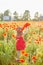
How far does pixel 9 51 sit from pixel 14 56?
0.14 metres

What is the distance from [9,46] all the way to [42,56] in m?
1.02

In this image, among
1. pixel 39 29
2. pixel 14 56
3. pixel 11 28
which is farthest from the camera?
pixel 39 29

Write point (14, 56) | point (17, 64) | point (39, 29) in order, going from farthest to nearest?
point (39, 29) → point (14, 56) → point (17, 64)

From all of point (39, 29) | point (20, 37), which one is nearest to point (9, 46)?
point (20, 37)

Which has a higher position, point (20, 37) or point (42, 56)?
point (20, 37)

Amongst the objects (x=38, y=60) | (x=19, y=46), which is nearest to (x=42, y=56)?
(x=38, y=60)

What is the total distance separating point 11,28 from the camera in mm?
6312

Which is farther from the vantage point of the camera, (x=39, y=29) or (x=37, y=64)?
(x=39, y=29)

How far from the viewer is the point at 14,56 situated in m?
4.14

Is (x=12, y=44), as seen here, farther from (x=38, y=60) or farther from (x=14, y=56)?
(x=38, y=60)

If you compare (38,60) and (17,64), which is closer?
(38,60)

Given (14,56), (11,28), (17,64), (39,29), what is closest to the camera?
(17,64)

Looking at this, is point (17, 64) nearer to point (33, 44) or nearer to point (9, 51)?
point (9, 51)

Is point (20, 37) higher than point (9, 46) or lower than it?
higher
